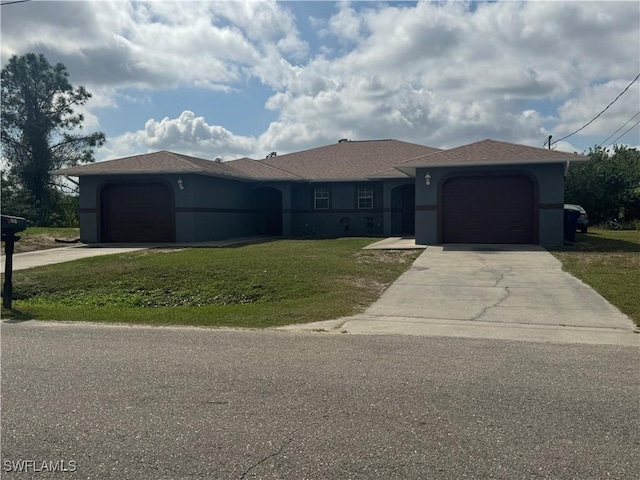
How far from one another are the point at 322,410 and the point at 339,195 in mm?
23864

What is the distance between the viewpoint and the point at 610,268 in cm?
1378


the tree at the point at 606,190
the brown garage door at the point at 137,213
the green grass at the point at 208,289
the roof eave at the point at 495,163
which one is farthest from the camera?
the tree at the point at 606,190

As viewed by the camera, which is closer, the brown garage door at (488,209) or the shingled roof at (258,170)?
the brown garage door at (488,209)

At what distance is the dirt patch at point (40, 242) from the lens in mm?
20950

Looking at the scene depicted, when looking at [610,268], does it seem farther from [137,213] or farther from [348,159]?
[348,159]

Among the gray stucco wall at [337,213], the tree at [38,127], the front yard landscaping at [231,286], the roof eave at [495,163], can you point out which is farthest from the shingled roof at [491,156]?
the tree at [38,127]

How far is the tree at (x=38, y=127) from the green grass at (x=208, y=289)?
27.3 m

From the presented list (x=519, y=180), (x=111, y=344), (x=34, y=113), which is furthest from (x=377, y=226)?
(x=34, y=113)

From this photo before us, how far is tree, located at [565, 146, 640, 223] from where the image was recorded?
36.0 metres

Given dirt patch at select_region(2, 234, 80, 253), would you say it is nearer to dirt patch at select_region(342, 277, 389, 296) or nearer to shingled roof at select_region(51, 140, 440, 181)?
shingled roof at select_region(51, 140, 440, 181)

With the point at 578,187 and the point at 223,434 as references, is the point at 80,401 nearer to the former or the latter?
the point at 223,434

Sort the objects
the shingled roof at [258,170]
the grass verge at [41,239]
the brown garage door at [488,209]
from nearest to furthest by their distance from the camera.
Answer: the brown garage door at [488,209] < the grass verge at [41,239] < the shingled roof at [258,170]

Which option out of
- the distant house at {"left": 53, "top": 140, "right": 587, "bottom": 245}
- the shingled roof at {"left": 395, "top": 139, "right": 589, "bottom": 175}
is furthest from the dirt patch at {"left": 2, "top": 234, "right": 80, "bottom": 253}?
the shingled roof at {"left": 395, "top": 139, "right": 589, "bottom": 175}

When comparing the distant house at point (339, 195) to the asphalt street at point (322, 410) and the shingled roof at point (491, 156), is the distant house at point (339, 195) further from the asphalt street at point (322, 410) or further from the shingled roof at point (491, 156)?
the asphalt street at point (322, 410)
